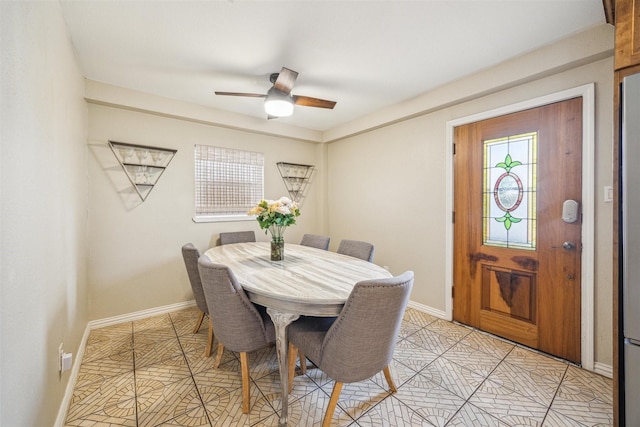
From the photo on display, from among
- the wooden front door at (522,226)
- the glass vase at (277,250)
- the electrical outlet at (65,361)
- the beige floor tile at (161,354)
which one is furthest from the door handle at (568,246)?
the electrical outlet at (65,361)

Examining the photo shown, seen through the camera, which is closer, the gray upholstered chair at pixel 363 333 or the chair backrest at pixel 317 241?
the gray upholstered chair at pixel 363 333

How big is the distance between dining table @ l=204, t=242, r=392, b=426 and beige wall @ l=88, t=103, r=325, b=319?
1.05 m

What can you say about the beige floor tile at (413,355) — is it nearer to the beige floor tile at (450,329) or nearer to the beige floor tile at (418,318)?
the beige floor tile at (450,329)

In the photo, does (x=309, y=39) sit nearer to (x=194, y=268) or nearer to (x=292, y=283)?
(x=292, y=283)

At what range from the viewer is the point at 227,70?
242 centimetres

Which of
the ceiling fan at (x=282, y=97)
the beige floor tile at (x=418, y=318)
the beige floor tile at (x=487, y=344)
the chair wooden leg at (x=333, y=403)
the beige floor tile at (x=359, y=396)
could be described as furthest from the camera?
the beige floor tile at (x=418, y=318)

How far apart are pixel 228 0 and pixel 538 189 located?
2.78m

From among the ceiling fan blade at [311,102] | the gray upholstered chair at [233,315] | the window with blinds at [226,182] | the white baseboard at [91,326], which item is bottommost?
the white baseboard at [91,326]

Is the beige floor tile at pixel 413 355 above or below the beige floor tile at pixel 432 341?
below

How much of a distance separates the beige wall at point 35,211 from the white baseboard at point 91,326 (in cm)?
9

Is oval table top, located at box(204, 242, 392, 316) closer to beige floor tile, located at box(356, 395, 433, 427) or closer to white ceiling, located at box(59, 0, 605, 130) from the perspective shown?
beige floor tile, located at box(356, 395, 433, 427)

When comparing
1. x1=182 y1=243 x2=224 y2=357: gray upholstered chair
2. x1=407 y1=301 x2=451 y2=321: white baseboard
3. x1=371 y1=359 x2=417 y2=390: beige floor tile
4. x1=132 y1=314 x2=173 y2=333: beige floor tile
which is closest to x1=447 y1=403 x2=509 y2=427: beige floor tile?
x1=371 y1=359 x2=417 y2=390: beige floor tile

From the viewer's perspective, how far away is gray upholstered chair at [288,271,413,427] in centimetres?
127

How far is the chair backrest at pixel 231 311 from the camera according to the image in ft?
5.10
